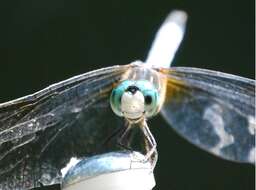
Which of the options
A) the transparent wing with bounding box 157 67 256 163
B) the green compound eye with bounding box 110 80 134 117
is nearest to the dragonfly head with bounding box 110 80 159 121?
the green compound eye with bounding box 110 80 134 117

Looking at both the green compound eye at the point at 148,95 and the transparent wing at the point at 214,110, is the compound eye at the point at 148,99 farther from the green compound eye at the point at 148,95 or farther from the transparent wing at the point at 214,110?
the transparent wing at the point at 214,110

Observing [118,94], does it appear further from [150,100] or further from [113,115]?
[113,115]

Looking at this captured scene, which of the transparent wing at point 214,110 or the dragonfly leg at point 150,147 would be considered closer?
the dragonfly leg at point 150,147

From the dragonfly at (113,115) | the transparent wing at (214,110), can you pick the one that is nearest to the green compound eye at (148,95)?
the dragonfly at (113,115)

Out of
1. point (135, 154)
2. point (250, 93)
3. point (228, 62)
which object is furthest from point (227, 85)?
point (228, 62)

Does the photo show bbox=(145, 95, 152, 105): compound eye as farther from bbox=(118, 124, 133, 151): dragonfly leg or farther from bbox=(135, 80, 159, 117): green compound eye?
bbox=(118, 124, 133, 151): dragonfly leg

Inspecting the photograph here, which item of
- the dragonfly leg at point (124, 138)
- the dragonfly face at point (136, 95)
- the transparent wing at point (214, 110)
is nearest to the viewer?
the dragonfly face at point (136, 95)

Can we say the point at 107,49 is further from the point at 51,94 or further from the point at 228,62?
the point at 51,94
